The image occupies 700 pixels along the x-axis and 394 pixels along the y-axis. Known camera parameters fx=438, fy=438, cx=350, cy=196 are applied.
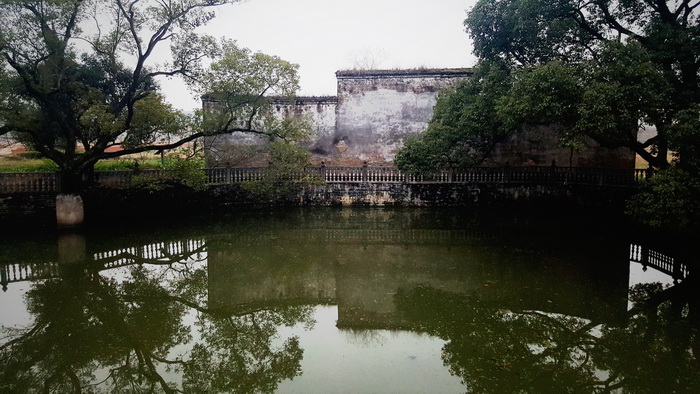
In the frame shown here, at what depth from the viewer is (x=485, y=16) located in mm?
12891

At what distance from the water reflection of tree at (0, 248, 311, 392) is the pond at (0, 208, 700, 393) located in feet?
0.08

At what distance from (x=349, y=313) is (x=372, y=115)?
12.4 meters

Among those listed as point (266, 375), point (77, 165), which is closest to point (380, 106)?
point (77, 165)

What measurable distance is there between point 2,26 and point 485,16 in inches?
470

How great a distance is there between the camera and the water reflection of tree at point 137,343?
4.47 m

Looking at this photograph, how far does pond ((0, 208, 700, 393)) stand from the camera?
4531 mm

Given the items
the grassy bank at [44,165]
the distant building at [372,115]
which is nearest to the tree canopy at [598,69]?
the distant building at [372,115]

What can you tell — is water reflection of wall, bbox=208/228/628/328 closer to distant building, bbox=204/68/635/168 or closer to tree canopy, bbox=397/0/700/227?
tree canopy, bbox=397/0/700/227

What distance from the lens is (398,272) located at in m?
8.16

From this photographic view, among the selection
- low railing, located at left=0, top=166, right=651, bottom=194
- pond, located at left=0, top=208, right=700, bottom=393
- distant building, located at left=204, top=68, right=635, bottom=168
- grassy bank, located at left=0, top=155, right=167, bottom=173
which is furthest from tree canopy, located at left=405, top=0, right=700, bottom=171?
grassy bank, located at left=0, top=155, right=167, bottom=173

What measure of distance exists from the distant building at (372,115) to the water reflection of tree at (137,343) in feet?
35.2

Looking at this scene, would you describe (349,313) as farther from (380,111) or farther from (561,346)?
(380,111)

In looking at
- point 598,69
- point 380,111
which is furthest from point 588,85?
point 380,111

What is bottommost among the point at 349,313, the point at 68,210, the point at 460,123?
the point at 349,313
